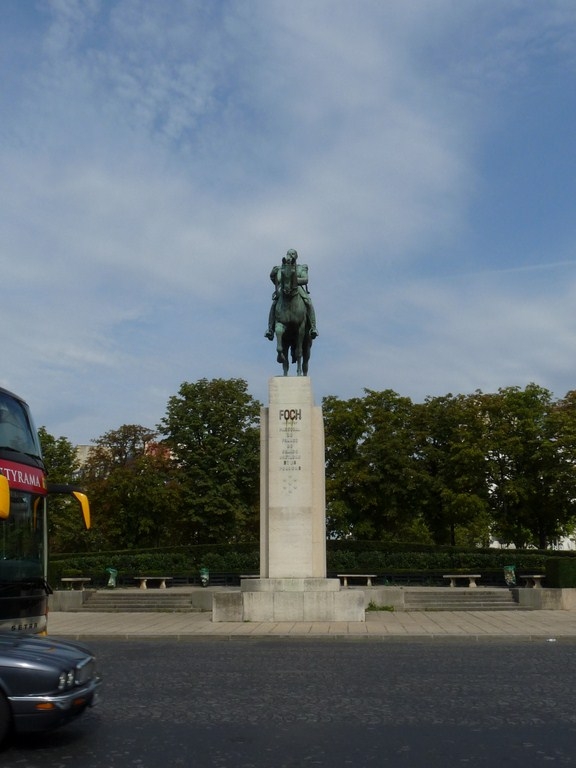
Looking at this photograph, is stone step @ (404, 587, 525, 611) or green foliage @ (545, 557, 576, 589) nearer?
stone step @ (404, 587, 525, 611)

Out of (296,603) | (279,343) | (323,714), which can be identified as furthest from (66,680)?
(279,343)

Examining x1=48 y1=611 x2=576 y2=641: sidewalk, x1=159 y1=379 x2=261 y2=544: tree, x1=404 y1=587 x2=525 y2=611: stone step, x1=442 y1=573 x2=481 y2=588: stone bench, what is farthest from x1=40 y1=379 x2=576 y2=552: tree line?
x1=48 y1=611 x2=576 y2=641: sidewalk

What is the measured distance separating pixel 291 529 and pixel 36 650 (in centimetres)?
1415

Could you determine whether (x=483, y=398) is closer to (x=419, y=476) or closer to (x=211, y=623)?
(x=419, y=476)

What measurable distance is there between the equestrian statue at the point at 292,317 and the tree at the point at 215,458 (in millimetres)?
24870

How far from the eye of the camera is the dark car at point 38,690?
7008 mm

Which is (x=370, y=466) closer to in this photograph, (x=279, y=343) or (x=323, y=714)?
(x=279, y=343)

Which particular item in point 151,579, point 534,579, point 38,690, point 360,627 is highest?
Answer: point 38,690

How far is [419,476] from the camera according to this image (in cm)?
4656

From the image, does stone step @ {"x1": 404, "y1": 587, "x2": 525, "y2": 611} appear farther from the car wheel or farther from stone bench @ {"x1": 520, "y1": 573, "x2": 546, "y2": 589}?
the car wheel

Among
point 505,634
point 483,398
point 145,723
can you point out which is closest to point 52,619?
point 505,634

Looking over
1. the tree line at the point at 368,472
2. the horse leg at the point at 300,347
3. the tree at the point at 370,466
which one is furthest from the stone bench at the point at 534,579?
the tree at the point at 370,466

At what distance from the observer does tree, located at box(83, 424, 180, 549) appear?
156 ft

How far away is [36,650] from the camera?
7551 millimetres
